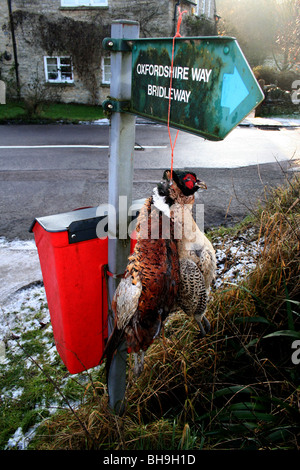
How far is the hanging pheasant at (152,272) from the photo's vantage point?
4.48 feet

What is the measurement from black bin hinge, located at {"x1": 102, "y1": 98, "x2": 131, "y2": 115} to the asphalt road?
2.12m

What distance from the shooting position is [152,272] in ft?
4.55

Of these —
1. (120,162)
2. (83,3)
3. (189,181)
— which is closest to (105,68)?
(83,3)

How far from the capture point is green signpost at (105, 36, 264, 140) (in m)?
0.97

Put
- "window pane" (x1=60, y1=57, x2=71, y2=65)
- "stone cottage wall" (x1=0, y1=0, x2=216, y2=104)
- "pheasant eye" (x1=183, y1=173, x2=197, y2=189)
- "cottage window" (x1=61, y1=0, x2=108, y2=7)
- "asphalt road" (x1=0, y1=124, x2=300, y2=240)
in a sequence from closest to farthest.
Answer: "pheasant eye" (x1=183, y1=173, x2=197, y2=189) < "asphalt road" (x1=0, y1=124, x2=300, y2=240) < "stone cottage wall" (x1=0, y1=0, x2=216, y2=104) < "cottage window" (x1=61, y1=0, x2=108, y2=7) < "window pane" (x1=60, y1=57, x2=71, y2=65)

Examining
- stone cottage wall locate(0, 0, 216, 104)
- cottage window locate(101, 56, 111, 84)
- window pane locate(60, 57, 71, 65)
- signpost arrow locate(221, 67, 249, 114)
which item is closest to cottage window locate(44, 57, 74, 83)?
window pane locate(60, 57, 71, 65)

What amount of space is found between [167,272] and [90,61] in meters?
16.2

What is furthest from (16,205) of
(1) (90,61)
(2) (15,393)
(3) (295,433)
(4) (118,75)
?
(1) (90,61)

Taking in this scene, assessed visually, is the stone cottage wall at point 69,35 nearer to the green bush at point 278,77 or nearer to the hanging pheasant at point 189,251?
the green bush at point 278,77

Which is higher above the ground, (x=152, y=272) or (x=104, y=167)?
(x=152, y=272)

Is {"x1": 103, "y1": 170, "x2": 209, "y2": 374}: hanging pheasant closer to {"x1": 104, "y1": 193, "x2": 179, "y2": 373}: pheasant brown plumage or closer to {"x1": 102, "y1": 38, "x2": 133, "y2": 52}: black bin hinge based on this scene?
{"x1": 104, "y1": 193, "x2": 179, "y2": 373}: pheasant brown plumage

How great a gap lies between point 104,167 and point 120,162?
588 cm

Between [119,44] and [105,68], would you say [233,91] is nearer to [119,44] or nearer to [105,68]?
[119,44]
